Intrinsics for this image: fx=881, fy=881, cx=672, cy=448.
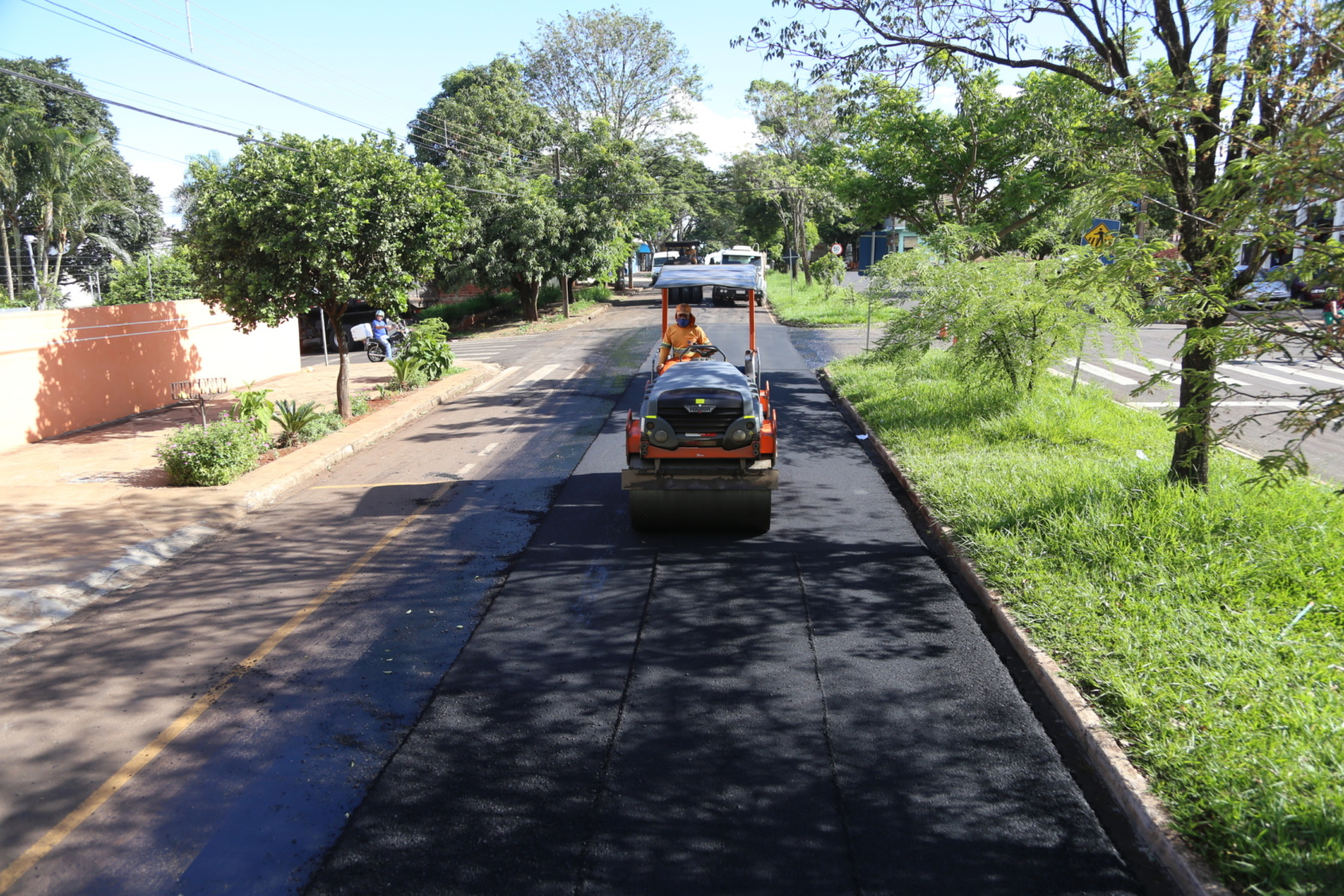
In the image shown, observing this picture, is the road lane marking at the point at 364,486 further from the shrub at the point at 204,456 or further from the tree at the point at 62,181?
the tree at the point at 62,181

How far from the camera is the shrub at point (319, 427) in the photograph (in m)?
13.5

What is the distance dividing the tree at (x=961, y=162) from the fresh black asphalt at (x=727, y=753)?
1186cm

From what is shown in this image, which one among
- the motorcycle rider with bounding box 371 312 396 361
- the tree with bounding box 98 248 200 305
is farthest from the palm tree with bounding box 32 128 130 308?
the motorcycle rider with bounding box 371 312 396 361

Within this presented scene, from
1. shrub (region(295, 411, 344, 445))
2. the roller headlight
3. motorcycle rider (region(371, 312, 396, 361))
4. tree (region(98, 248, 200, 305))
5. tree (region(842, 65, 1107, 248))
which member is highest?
tree (region(842, 65, 1107, 248))

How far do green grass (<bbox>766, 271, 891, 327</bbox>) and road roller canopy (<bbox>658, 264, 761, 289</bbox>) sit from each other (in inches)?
598

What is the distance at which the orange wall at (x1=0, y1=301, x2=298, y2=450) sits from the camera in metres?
13.1

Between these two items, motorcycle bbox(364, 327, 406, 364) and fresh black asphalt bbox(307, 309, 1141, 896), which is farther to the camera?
motorcycle bbox(364, 327, 406, 364)

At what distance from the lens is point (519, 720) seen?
17.4ft

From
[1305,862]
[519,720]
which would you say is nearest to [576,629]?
[519,720]

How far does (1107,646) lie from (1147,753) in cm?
119

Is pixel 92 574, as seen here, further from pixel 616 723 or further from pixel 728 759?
pixel 728 759

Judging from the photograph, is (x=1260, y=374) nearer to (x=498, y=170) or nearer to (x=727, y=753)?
(x=727, y=753)

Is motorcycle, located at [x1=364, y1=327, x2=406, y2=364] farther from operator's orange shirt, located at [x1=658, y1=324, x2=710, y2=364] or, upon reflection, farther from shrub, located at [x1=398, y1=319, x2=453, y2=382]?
operator's orange shirt, located at [x1=658, y1=324, x2=710, y2=364]

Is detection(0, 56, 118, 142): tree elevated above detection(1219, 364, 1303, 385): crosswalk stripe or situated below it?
above
